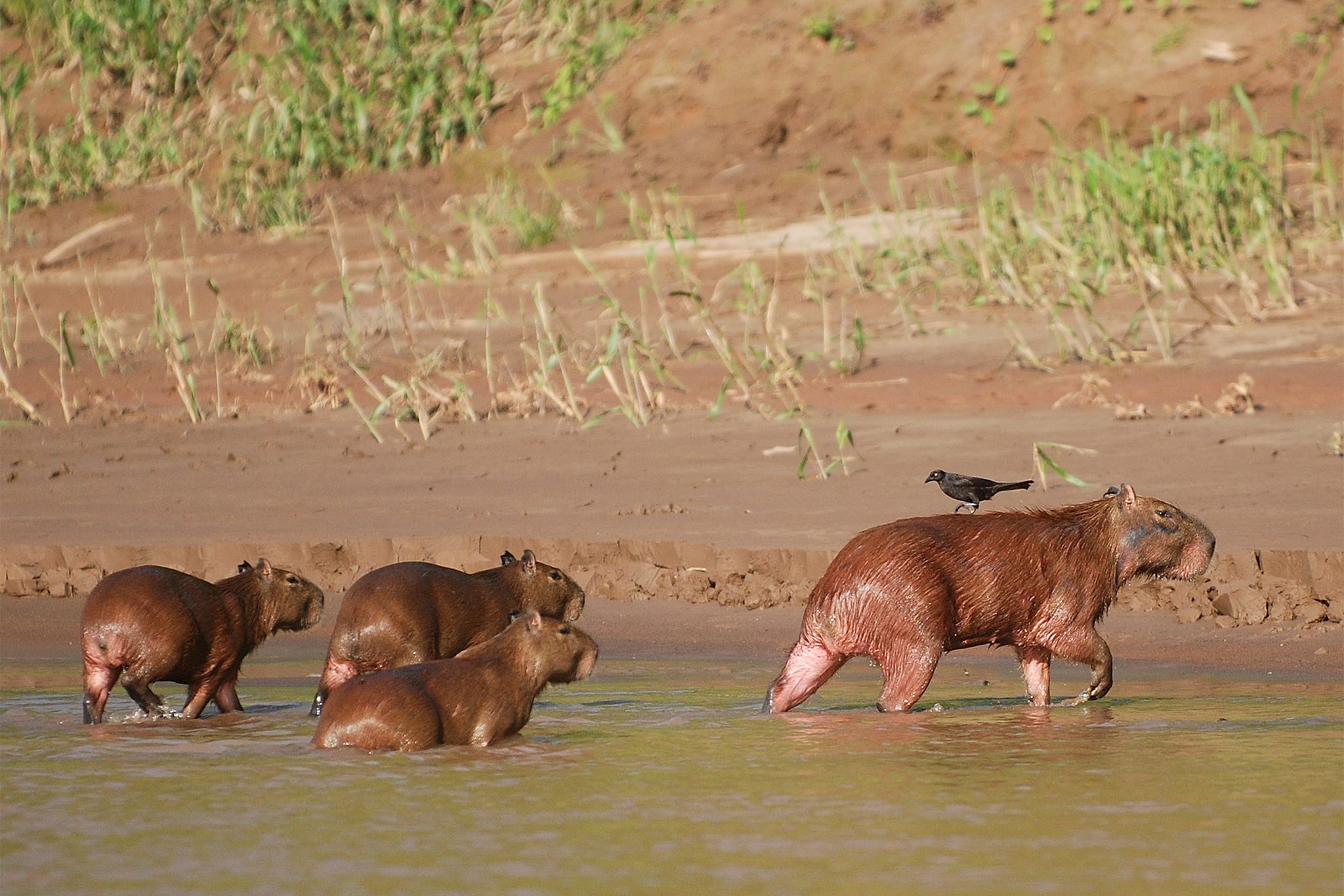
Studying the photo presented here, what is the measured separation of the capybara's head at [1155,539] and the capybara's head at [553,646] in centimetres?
196

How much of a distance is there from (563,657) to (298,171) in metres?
13.1

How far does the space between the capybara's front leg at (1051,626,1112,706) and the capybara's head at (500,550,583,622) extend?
71.6 inches

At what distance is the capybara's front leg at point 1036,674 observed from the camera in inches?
250

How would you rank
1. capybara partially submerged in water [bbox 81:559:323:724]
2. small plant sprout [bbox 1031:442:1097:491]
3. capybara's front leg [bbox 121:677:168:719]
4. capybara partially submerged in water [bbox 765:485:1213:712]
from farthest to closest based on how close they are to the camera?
1. small plant sprout [bbox 1031:442:1097:491]
2. capybara's front leg [bbox 121:677:168:719]
3. capybara partially submerged in water [bbox 81:559:323:724]
4. capybara partially submerged in water [bbox 765:485:1213:712]

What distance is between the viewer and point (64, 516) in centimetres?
944

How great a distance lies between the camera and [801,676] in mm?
6133

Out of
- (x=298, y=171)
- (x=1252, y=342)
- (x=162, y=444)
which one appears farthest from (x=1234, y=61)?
(x=162, y=444)

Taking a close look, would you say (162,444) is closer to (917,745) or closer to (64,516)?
(64,516)

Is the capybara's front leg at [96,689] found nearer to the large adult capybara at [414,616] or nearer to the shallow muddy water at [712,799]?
the shallow muddy water at [712,799]

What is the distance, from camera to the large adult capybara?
622 cm

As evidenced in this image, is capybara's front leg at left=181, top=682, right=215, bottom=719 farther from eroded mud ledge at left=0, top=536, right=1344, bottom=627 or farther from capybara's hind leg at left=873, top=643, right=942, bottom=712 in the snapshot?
capybara's hind leg at left=873, top=643, right=942, bottom=712

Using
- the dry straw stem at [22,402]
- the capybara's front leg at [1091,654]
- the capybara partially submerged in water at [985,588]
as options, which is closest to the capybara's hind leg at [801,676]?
the capybara partially submerged in water at [985,588]

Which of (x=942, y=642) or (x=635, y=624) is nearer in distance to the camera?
(x=942, y=642)

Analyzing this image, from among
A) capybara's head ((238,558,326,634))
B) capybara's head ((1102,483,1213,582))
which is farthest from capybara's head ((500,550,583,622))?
capybara's head ((1102,483,1213,582))
